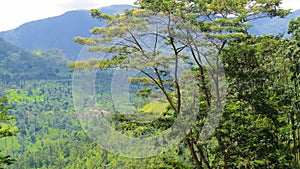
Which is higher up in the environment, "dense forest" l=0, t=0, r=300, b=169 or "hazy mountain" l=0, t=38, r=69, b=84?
"dense forest" l=0, t=0, r=300, b=169

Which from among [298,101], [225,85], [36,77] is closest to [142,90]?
[225,85]

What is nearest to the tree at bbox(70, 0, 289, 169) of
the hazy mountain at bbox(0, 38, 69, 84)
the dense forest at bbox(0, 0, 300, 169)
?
the dense forest at bbox(0, 0, 300, 169)

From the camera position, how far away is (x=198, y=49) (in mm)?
7465

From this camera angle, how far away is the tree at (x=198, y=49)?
6875mm

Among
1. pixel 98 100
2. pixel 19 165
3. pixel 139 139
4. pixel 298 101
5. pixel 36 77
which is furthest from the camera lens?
pixel 36 77

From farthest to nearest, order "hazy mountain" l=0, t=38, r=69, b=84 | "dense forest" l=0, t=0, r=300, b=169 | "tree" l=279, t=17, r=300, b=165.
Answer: "hazy mountain" l=0, t=38, r=69, b=84, "tree" l=279, t=17, r=300, b=165, "dense forest" l=0, t=0, r=300, b=169

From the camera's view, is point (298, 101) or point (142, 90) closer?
point (142, 90)

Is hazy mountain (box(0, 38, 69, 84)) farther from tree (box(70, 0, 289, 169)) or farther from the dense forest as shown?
tree (box(70, 0, 289, 169))

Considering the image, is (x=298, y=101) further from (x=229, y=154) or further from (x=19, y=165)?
(x=19, y=165)

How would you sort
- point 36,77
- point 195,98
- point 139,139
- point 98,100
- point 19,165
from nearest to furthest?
point 98,100 < point 139,139 < point 195,98 < point 19,165 < point 36,77

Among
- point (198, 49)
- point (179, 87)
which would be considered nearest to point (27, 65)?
point (179, 87)

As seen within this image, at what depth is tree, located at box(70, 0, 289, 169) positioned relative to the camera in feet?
22.6

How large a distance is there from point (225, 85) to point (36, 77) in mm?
117835

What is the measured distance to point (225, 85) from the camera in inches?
308
